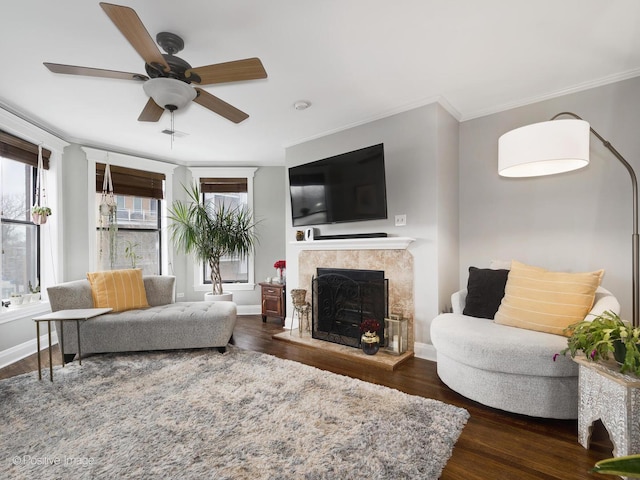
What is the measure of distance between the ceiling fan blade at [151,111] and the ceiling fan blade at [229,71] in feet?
1.94

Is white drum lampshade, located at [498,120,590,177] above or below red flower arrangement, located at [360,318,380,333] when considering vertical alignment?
above

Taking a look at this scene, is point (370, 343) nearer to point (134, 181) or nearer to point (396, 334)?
point (396, 334)

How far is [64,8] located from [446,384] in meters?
3.49

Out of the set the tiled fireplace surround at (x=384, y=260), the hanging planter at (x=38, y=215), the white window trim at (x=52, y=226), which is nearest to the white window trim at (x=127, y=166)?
the white window trim at (x=52, y=226)

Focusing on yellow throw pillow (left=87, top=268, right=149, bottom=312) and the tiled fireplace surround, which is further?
yellow throw pillow (left=87, top=268, right=149, bottom=312)

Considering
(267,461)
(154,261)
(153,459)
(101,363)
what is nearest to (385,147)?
(267,461)

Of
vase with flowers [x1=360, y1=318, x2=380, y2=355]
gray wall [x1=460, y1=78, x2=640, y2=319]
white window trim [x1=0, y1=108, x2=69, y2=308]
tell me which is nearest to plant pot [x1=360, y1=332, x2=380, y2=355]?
vase with flowers [x1=360, y1=318, x2=380, y2=355]

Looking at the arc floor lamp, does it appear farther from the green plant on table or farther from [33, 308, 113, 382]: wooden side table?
[33, 308, 113, 382]: wooden side table

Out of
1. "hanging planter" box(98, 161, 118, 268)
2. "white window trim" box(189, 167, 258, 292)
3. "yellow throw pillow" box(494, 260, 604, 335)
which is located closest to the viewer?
"yellow throw pillow" box(494, 260, 604, 335)

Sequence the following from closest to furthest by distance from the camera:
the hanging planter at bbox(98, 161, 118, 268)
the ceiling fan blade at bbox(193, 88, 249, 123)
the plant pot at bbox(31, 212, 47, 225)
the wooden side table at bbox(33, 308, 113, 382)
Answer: the ceiling fan blade at bbox(193, 88, 249, 123), the wooden side table at bbox(33, 308, 113, 382), the plant pot at bbox(31, 212, 47, 225), the hanging planter at bbox(98, 161, 118, 268)

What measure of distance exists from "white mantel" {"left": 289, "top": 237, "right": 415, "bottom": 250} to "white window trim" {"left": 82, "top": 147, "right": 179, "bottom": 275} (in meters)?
2.30

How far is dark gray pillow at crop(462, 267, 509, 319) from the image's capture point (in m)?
2.67

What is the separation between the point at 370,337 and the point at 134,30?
2.80 meters

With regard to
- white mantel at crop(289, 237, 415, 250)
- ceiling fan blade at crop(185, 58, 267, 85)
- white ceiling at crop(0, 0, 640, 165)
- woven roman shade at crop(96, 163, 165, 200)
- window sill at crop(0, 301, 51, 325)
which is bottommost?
window sill at crop(0, 301, 51, 325)
